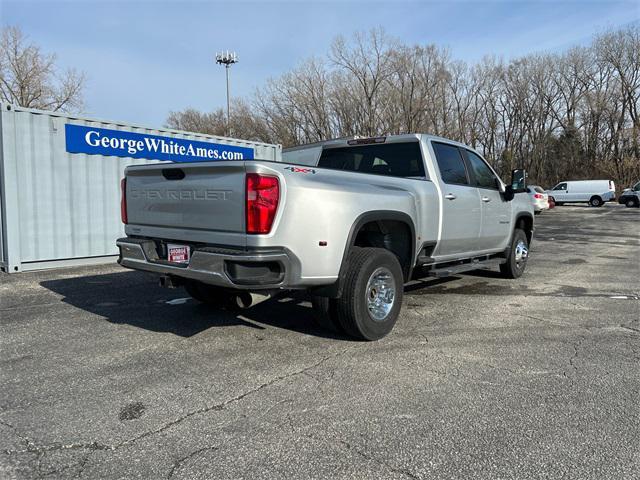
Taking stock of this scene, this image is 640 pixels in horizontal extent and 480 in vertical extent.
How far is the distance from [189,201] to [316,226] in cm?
111

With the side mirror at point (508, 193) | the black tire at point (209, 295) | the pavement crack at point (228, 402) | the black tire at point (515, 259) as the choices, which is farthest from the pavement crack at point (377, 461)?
the black tire at point (515, 259)

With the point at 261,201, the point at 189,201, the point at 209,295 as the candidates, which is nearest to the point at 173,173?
the point at 189,201

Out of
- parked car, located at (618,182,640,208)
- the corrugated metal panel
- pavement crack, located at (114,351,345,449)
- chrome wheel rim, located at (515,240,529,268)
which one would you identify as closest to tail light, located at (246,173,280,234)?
pavement crack, located at (114,351,345,449)

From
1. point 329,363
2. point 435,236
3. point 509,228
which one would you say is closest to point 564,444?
point 329,363

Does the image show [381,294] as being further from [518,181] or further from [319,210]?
[518,181]

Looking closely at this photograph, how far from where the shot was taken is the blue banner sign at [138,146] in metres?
9.56

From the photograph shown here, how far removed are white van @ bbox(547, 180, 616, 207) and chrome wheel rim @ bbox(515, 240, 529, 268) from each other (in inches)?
1337

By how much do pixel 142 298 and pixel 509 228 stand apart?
17.6ft

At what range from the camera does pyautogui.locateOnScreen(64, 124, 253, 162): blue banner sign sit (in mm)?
9562

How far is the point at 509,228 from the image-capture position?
7438 millimetres

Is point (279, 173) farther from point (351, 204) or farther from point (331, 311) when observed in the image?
point (331, 311)

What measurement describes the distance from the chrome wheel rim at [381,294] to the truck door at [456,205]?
3.66 feet

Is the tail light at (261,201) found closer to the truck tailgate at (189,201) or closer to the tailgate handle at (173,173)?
the truck tailgate at (189,201)

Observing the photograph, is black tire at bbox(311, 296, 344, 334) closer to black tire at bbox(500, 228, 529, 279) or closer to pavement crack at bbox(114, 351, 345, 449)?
pavement crack at bbox(114, 351, 345, 449)
